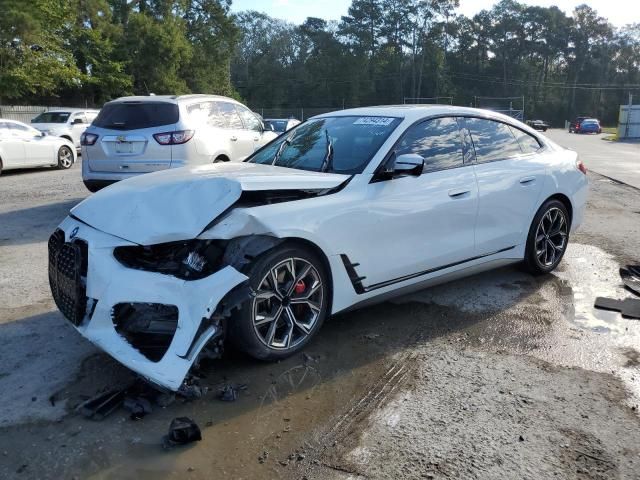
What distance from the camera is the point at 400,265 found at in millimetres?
4344

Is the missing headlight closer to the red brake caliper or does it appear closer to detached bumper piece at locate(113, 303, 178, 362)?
detached bumper piece at locate(113, 303, 178, 362)

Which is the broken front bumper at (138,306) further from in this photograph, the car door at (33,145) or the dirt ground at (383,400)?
the car door at (33,145)

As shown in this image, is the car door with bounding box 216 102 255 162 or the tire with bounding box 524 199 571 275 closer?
the tire with bounding box 524 199 571 275

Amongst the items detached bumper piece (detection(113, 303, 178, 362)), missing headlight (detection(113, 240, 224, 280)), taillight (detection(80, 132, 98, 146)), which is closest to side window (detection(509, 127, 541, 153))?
missing headlight (detection(113, 240, 224, 280))

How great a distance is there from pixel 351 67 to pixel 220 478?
258 ft

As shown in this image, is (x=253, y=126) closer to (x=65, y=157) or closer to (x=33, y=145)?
(x=33, y=145)

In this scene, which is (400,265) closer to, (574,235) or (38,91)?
(574,235)

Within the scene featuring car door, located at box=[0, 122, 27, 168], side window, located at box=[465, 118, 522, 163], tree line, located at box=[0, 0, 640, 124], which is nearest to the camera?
side window, located at box=[465, 118, 522, 163]

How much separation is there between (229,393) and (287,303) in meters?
0.72

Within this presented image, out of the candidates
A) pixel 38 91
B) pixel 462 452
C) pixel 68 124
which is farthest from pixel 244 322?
pixel 38 91

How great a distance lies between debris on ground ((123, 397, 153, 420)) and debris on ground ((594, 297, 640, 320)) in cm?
381

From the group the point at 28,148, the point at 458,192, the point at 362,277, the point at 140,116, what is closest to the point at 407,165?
the point at 458,192

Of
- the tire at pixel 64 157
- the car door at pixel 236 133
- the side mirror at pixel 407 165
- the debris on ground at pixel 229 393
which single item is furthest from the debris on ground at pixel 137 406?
the tire at pixel 64 157

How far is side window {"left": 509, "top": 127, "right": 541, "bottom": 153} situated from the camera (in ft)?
18.3
